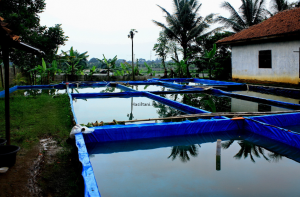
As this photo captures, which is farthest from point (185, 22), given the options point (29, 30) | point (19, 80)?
point (19, 80)

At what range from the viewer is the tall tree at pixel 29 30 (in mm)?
10859

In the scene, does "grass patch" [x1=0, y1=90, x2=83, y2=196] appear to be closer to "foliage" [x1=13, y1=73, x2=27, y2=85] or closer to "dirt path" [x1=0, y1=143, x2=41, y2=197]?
"dirt path" [x1=0, y1=143, x2=41, y2=197]

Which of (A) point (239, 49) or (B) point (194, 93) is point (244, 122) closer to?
(B) point (194, 93)

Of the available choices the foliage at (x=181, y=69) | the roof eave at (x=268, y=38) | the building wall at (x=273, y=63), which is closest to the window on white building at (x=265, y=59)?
the building wall at (x=273, y=63)

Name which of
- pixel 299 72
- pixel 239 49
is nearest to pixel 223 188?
pixel 299 72

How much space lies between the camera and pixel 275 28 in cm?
1056

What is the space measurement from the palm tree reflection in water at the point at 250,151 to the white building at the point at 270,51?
22.9 ft

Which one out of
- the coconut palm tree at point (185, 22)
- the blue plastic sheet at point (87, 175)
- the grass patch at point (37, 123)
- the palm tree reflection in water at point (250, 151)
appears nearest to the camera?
the blue plastic sheet at point (87, 175)

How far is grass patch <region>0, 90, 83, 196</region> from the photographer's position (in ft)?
8.07

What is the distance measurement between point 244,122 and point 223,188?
2196mm

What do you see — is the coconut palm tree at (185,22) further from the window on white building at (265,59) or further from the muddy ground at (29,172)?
the muddy ground at (29,172)

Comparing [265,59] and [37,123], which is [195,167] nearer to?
[37,123]

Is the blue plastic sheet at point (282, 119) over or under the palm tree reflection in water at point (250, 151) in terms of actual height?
over

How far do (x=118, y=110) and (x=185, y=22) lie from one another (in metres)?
13.1
